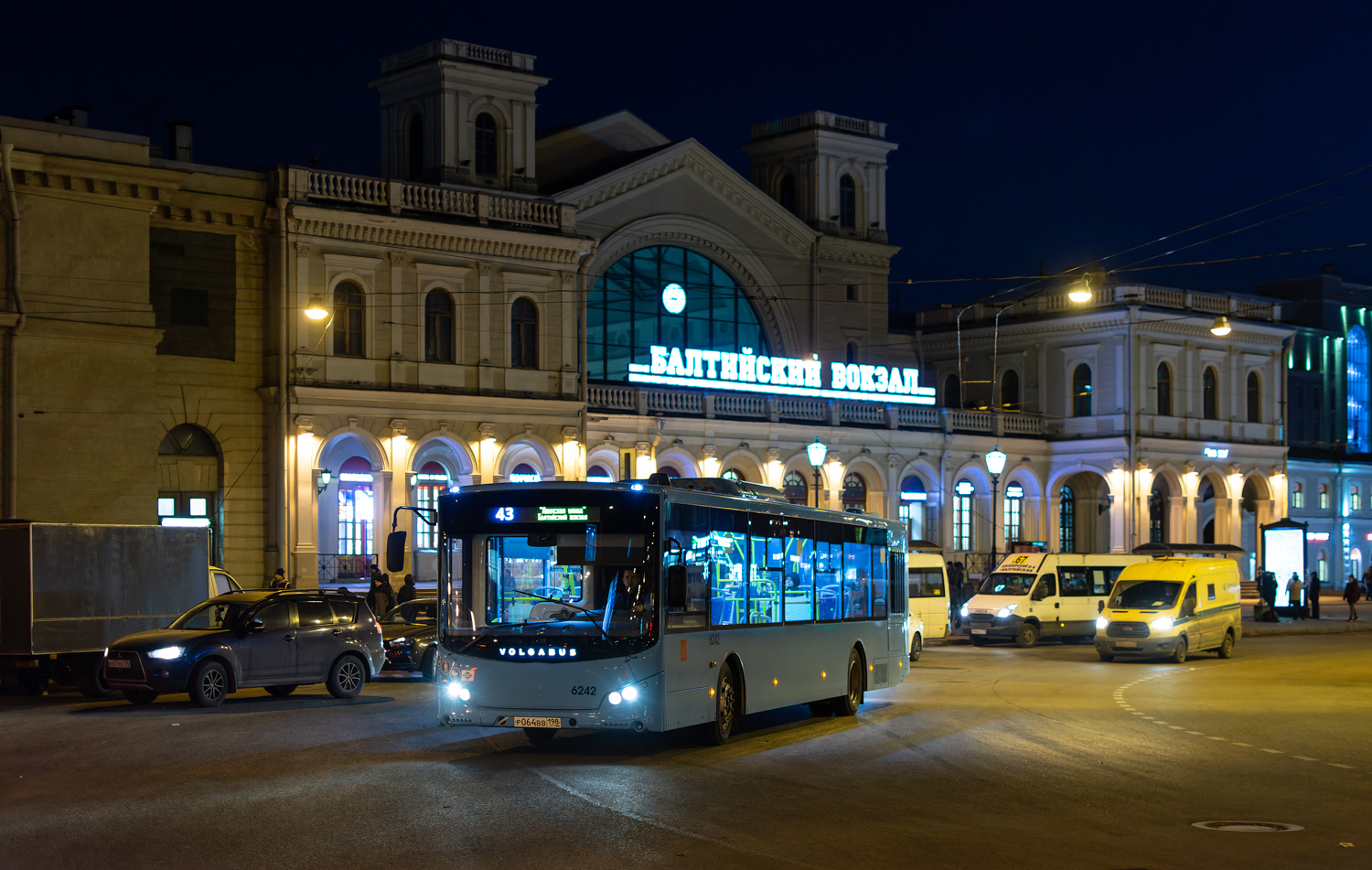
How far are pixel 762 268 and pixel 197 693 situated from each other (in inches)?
1393

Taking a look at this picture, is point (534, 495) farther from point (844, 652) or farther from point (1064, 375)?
point (1064, 375)

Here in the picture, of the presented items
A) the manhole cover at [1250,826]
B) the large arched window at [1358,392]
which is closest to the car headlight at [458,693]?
the manhole cover at [1250,826]

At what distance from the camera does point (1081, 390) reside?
60.6 meters

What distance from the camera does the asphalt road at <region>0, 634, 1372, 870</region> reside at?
36.2ft

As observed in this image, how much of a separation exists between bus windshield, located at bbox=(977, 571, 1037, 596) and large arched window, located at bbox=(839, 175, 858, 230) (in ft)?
68.3

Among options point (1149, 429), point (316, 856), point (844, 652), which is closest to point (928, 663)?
point (844, 652)

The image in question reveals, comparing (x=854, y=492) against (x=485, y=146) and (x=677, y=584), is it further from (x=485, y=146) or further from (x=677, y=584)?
(x=677, y=584)

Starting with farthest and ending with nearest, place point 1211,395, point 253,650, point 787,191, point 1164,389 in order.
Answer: point 1211,395 < point 1164,389 < point 787,191 < point 253,650

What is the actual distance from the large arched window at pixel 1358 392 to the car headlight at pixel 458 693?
70.8 meters

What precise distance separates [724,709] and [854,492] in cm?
3768

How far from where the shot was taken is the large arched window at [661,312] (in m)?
49.9

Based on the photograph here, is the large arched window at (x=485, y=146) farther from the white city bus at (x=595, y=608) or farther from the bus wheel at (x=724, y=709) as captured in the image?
the bus wheel at (x=724, y=709)

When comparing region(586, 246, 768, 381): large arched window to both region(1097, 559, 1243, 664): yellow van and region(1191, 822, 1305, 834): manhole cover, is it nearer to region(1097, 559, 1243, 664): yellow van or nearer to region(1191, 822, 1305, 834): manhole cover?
region(1097, 559, 1243, 664): yellow van

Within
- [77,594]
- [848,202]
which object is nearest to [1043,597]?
[848,202]
